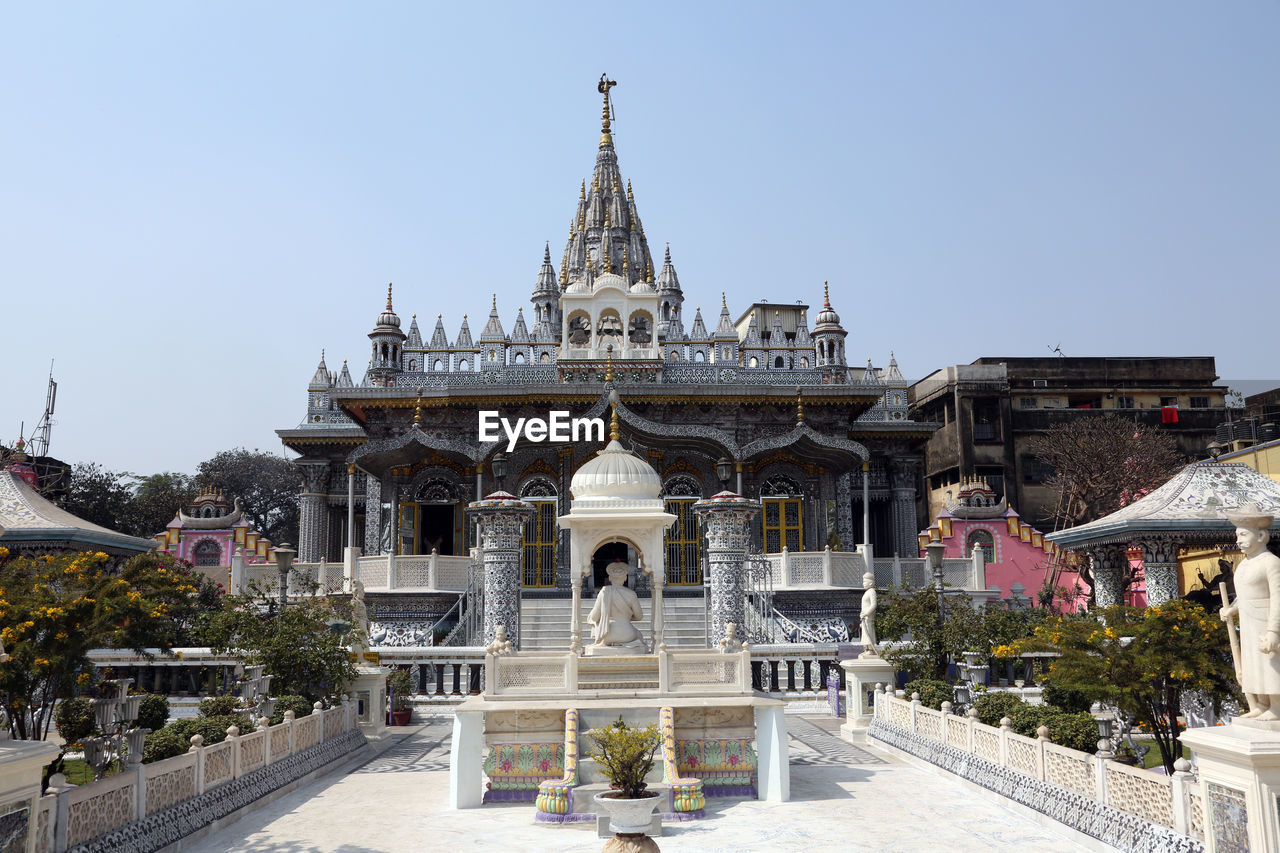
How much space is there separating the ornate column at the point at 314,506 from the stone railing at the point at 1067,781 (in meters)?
24.4

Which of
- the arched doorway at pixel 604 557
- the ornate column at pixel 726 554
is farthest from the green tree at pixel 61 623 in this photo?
A: the arched doorway at pixel 604 557

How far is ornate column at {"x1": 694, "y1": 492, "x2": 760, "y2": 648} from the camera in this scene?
1920cm

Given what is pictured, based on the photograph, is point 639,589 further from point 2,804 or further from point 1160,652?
point 2,804

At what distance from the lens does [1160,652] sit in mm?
9406

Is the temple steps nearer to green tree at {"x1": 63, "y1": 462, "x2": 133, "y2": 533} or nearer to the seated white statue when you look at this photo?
the seated white statue

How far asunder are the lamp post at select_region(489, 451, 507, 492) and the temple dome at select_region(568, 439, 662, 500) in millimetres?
13942

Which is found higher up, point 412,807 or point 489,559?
point 489,559

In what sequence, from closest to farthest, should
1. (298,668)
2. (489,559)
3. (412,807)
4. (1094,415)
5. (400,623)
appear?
(412,807)
(298,668)
(489,559)
(400,623)
(1094,415)

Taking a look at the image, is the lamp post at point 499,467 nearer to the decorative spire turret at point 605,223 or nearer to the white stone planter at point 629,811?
the decorative spire turret at point 605,223


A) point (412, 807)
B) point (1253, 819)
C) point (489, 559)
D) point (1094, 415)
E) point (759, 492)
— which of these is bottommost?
point (412, 807)

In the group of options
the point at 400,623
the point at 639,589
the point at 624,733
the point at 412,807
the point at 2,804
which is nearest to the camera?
the point at 2,804

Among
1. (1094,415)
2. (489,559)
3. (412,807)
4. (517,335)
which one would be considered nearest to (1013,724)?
(412,807)

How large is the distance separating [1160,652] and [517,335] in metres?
22.3

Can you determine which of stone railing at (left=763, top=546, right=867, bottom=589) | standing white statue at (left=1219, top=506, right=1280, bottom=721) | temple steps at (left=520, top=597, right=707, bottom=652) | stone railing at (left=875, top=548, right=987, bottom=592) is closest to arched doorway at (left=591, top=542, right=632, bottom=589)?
temple steps at (left=520, top=597, right=707, bottom=652)
